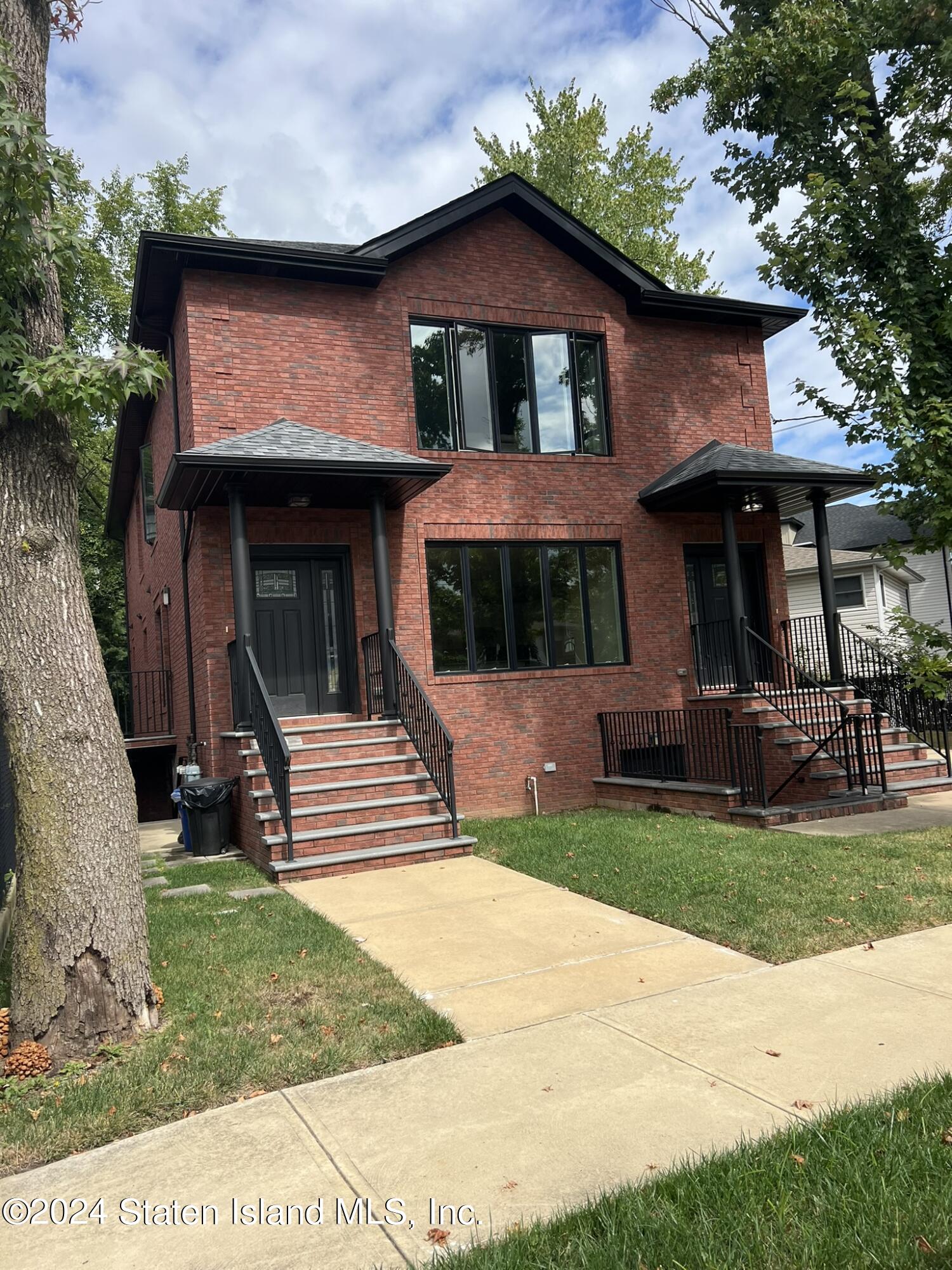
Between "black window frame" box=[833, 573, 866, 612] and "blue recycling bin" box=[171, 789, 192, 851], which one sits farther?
"black window frame" box=[833, 573, 866, 612]

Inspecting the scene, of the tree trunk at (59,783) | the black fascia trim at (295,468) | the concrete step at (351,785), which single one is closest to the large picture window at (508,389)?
the black fascia trim at (295,468)

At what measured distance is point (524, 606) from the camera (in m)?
13.1

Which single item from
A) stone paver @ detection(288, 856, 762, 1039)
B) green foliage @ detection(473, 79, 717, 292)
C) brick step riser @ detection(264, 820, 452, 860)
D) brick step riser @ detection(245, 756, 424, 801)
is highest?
green foliage @ detection(473, 79, 717, 292)

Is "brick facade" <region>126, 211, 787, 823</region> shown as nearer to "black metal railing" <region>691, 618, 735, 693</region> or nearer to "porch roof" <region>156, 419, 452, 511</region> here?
"black metal railing" <region>691, 618, 735, 693</region>

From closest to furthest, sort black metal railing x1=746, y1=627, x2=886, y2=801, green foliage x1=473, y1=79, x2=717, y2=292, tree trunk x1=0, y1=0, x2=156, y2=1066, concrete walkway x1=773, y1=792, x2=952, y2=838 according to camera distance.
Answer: tree trunk x1=0, y1=0, x2=156, y2=1066
concrete walkway x1=773, y1=792, x2=952, y2=838
black metal railing x1=746, y1=627, x2=886, y2=801
green foliage x1=473, y1=79, x2=717, y2=292

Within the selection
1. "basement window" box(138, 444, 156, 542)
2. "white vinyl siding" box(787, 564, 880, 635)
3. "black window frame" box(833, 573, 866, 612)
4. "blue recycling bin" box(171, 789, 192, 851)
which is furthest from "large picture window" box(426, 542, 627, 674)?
"black window frame" box(833, 573, 866, 612)

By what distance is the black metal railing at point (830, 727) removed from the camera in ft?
35.3

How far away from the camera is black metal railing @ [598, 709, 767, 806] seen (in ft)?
37.0

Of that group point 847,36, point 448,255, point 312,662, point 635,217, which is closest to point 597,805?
point 312,662

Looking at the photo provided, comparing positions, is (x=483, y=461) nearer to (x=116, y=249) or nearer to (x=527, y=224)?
(x=527, y=224)

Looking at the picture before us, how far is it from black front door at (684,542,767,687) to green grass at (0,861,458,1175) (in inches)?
357

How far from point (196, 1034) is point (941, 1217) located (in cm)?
333

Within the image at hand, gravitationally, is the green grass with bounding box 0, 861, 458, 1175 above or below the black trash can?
below

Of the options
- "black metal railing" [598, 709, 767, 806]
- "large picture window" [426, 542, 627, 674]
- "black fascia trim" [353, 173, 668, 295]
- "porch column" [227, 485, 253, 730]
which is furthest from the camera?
"large picture window" [426, 542, 627, 674]
